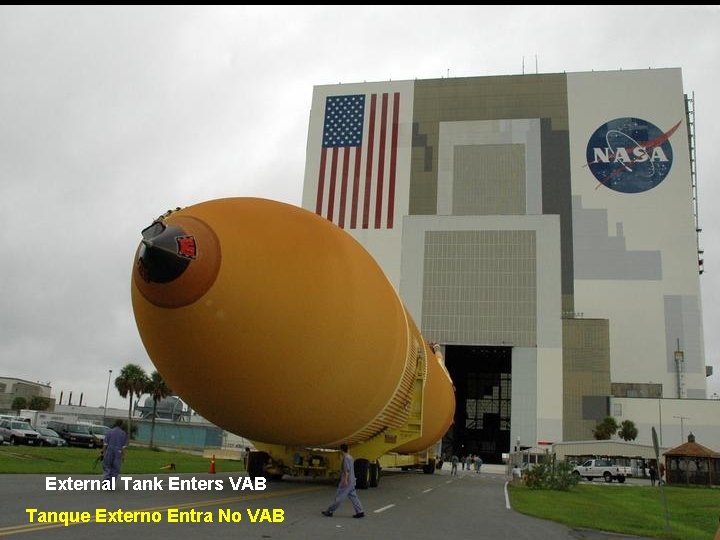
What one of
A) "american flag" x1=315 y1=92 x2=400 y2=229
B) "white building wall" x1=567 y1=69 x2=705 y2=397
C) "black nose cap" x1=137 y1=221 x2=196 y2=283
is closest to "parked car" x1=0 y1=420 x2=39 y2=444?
"black nose cap" x1=137 y1=221 x2=196 y2=283

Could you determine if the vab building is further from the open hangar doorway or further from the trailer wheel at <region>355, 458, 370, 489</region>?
the trailer wheel at <region>355, 458, 370, 489</region>

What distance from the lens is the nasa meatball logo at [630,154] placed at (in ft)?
234

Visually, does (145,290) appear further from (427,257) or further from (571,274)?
(571,274)

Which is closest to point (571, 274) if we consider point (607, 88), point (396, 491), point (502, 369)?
point (502, 369)

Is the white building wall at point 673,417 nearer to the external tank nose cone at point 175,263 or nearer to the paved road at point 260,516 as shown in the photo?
the paved road at point 260,516

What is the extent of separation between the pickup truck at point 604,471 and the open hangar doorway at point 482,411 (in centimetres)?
3102

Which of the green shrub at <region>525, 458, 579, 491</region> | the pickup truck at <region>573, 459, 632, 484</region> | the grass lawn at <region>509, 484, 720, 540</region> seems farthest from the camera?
the pickup truck at <region>573, 459, 632, 484</region>

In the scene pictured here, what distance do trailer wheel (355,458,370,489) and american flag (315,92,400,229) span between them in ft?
196

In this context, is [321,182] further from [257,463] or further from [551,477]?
[257,463]

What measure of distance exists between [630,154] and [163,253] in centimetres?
7261

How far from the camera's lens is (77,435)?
3972 centimetres

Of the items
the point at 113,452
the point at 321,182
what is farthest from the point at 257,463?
the point at 321,182

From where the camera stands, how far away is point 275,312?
37.4 ft

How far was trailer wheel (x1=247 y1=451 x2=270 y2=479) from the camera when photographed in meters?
16.5
